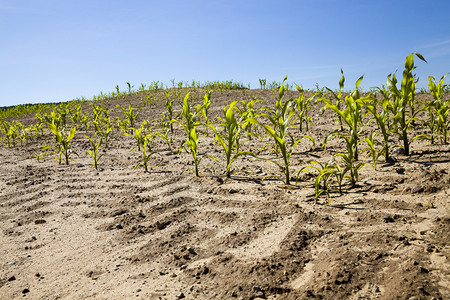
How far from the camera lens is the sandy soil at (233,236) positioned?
4.29 ft

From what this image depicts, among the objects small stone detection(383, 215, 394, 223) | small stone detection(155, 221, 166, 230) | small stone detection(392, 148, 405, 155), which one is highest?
small stone detection(392, 148, 405, 155)

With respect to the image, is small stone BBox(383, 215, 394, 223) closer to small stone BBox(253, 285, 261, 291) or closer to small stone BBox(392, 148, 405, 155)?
small stone BBox(253, 285, 261, 291)

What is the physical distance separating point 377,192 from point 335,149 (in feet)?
4.61

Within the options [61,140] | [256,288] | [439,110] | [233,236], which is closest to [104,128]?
[61,140]

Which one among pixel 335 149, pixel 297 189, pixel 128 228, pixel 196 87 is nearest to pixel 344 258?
pixel 297 189

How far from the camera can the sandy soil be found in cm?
131

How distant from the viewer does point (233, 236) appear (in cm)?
181

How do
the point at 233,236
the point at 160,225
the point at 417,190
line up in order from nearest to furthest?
the point at 233,236
the point at 417,190
the point at 160,225

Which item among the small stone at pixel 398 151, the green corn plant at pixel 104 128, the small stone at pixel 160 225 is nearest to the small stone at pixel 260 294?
the small stone at pixel 160 225

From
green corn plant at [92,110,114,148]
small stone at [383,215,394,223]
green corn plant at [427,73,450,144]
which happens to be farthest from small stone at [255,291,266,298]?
green corn plant at [92,110,114,148]

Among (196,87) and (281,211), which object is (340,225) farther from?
(196,87)

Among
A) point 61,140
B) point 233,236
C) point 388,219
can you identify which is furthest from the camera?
point 61,140

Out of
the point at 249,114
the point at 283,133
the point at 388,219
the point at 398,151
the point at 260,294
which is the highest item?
the point at 249,114

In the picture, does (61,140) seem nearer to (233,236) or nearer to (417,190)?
(233,236)
